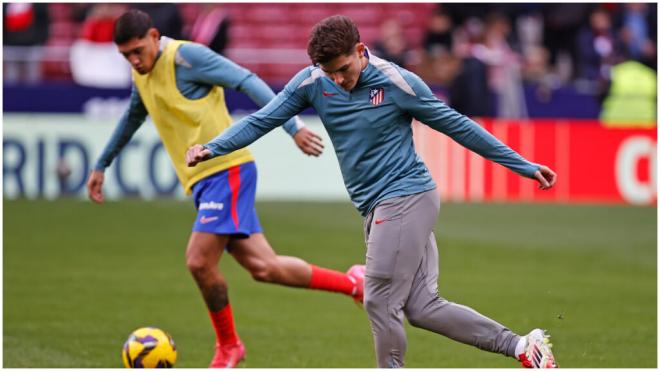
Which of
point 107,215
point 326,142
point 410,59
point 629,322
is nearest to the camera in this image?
point 629,322

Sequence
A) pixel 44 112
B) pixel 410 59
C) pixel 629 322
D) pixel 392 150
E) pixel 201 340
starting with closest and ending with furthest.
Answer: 1. pixel 392 150
2. pixel 201 340
3. pixel 629 322
4. pixel 44 112
5. pixel 410 59

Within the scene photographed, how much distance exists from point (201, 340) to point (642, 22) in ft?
59.0

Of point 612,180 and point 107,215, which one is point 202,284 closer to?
point 107,215

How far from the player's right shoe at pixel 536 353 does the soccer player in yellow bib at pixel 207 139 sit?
2.27 meters

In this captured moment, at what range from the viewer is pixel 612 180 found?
19.6m

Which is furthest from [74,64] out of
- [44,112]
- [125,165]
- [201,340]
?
[201,340]

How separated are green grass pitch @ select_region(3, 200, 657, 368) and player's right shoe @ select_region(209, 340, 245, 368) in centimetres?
7

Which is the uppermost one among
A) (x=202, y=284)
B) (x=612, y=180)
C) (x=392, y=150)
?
(x=392, y=150)

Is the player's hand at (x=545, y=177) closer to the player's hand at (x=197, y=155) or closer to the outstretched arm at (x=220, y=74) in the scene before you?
the player's hand at (x=197, y=155)

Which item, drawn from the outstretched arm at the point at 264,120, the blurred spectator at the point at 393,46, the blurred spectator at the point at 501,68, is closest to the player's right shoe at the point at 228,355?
the outstretched arm at the point at 264,120

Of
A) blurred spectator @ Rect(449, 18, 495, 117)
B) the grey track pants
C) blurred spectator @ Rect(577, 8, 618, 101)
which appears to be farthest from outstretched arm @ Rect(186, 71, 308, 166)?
blurred spectator @ Rect(577, 8, 618, 101)

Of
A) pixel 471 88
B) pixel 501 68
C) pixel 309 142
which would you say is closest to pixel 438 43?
pixel 501 68

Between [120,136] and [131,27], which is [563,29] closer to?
[120,136]

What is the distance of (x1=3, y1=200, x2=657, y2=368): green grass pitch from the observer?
8.85 metres
